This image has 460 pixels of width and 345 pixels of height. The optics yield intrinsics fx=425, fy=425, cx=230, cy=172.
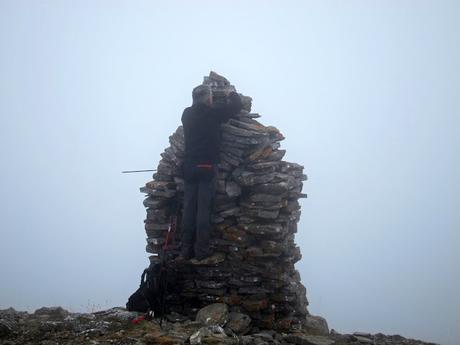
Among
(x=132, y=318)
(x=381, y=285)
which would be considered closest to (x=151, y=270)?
(x=132, y=318)

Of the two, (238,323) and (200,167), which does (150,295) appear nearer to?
(238,323)

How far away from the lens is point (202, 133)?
11930mm

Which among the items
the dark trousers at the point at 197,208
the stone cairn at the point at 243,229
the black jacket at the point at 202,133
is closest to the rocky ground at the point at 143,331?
the stone cairn at the point at 243,229

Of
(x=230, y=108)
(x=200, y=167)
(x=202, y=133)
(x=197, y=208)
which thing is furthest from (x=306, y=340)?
(x=230, y=108)

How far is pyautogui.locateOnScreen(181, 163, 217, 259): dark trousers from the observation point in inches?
460

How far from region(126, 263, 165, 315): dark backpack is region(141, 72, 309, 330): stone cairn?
0.38 meters

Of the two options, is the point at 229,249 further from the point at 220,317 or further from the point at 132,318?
the point at 132,318

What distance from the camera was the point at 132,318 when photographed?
10422 mm

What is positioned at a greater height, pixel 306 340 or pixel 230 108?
pixel 230 108

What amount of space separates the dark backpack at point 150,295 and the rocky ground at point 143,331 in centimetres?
49

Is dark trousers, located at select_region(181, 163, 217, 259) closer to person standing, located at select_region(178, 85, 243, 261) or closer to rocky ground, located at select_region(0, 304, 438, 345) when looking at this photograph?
person standing, located at select_region(178, 85, 243, 261)

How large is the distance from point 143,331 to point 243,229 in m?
3.99

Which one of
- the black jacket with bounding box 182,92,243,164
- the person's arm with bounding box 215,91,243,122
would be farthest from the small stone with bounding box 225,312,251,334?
the person's arm with bounding box 215,91,243,122

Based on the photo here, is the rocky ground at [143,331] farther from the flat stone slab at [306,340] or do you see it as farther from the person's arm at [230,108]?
the person's arm at [230,108]
